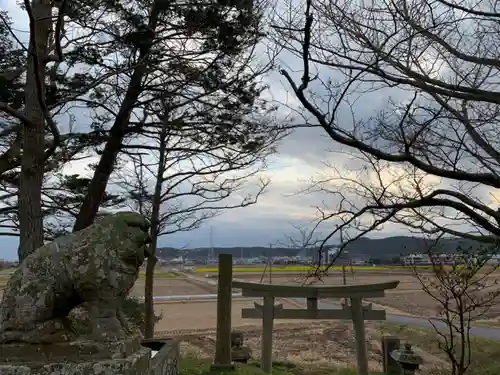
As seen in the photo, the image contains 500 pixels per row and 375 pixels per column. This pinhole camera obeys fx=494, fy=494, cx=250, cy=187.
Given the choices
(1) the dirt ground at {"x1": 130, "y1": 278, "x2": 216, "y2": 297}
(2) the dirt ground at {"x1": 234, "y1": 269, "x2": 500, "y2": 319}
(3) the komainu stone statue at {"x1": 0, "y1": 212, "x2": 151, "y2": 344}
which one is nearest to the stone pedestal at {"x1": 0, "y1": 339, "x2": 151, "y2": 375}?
→ (3) the komainu stone statue at {"x1": 0, "y1": 212, "x2": 151, "y2": 344}

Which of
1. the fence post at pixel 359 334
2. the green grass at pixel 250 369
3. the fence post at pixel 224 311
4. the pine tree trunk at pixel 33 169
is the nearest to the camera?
the pine tree trunk at pixel 33 169

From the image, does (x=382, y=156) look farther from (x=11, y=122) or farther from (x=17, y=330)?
(x=11, y=122)

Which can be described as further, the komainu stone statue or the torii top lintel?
the torii top lintel

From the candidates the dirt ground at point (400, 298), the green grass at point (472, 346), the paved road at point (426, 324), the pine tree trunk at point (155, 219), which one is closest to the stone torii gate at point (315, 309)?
the pine tree trunk at point (155, 219)

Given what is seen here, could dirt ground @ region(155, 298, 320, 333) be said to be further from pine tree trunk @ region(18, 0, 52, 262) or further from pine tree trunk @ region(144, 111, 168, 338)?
pine tree trunk @ region(18, 0, 52, 262)

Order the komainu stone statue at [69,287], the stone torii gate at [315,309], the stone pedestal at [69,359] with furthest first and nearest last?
the stone torii gate at [315,309], the komainu stone statue at [69,287], the stone pedestal at [69,359]

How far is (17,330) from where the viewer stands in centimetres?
254

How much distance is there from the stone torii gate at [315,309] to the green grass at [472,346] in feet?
8.98

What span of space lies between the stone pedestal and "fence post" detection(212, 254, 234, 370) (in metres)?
4.93

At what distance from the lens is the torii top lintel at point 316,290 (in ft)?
27.6

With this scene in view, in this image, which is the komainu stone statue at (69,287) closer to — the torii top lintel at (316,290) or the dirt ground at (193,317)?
the torii top lintel at (316,290)

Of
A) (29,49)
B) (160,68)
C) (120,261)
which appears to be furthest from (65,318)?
(160,68)

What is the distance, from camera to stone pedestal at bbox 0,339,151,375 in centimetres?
242

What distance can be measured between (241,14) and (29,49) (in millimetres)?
2592
